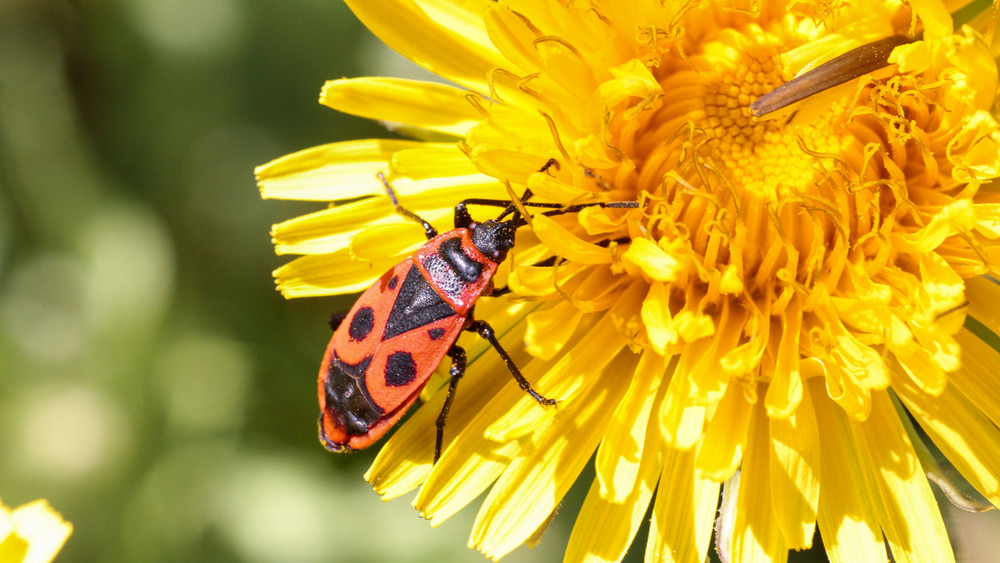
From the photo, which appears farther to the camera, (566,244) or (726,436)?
(566,244)

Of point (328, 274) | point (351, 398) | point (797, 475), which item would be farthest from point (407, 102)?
point (797, 475)

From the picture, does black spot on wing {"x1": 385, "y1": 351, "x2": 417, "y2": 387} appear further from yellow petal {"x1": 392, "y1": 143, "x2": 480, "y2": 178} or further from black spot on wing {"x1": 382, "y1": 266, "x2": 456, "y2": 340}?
yellow petal {"x1": 392, "y1": 143, "x2": 480, "y2": 178}

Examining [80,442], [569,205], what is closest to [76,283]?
[80,442]

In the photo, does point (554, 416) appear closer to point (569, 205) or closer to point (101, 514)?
point (569, 205)

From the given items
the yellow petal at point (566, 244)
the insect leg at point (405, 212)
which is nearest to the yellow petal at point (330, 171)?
the insect leg at point (405, 212)

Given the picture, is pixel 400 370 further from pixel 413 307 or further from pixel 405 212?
pixel 405 212

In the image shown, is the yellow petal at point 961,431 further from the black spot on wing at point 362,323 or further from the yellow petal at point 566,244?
the black spot on wing at point 362,323

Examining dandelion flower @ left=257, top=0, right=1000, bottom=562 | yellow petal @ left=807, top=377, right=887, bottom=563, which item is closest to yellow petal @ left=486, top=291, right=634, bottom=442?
dandelion flower @ left=257, top=0, right=1000, bottom=562
